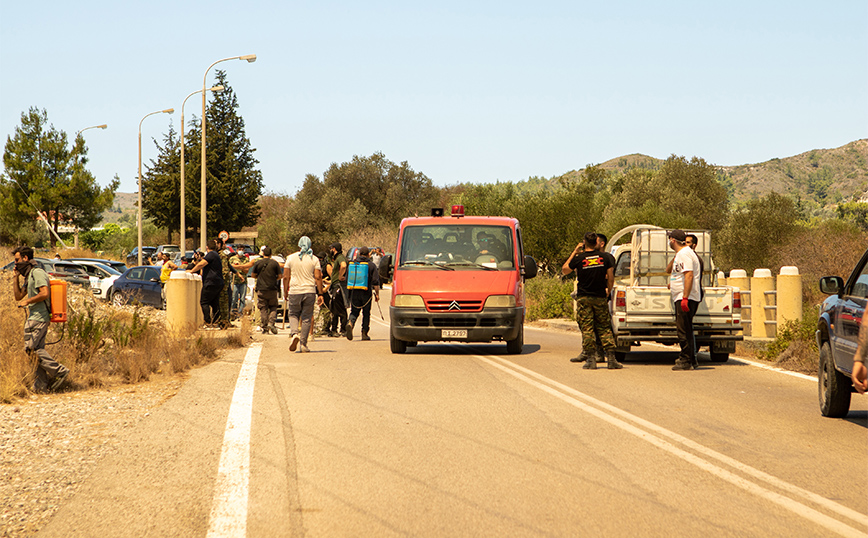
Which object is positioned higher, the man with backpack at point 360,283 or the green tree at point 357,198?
the green tree at point 357,198

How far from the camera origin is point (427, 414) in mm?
9148

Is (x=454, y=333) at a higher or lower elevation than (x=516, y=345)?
higher

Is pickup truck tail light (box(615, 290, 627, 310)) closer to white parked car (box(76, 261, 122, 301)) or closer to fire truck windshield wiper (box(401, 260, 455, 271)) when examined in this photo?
fire truck windshield wiper (box(401, 260, 455, 271))

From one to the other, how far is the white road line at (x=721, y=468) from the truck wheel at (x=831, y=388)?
1.81 meters

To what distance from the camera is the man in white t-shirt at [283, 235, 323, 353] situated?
1573 centimetres

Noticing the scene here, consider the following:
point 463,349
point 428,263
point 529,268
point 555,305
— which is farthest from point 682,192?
point 428,263

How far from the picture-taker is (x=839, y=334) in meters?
8.66

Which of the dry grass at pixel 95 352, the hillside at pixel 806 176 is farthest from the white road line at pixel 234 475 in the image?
the hillside at pixel 806 176

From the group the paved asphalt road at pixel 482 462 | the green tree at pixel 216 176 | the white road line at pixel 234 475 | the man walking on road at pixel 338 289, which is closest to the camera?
the white road line at pixel 234 475

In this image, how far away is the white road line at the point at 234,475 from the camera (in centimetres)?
526

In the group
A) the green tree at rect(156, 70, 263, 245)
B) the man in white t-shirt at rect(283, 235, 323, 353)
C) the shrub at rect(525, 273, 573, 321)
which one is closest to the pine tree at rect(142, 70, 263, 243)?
the green tree at rect(156, 70, 263, 245)

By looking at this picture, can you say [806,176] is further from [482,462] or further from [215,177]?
[482,462]

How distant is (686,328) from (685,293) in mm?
517

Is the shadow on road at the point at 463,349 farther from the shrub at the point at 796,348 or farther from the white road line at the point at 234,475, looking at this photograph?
the white road line at the point at 234,475
